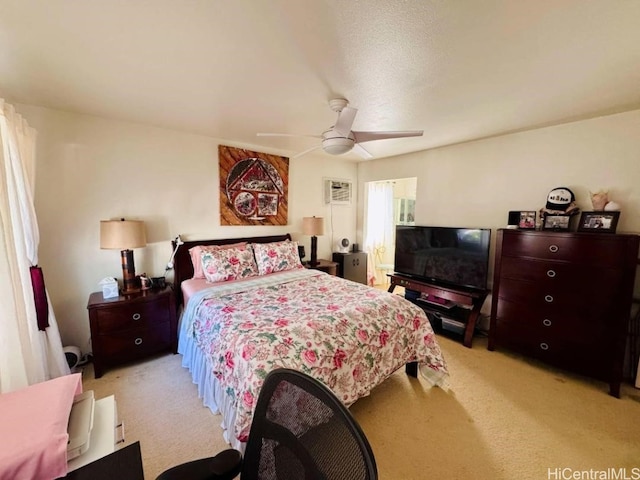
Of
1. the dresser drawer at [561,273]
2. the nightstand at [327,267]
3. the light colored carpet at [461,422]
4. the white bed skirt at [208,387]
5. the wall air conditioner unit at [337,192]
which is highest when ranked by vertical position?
the wall air conditioner unit at [337,192]

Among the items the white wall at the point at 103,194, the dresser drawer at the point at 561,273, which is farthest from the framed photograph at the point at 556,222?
the white wall at the point at 103,194

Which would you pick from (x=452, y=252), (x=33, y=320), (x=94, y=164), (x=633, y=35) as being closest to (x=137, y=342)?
(x=33, y=320)

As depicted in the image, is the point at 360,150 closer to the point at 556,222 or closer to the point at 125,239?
the point at 556,222

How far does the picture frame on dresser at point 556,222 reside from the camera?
246 centimetres

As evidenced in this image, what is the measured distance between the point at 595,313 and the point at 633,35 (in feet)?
6.55

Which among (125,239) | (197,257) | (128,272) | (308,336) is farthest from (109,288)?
(308,336)

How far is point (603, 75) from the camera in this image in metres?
1.70

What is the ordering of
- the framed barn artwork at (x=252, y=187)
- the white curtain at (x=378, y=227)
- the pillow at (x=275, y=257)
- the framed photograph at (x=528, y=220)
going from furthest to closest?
the white curtain at (x=378, y=227) < the framed barn artwork at (x=252, y=187) < the pillow at (x=275, y=257) < the framed photograph at (x=528, y=220)

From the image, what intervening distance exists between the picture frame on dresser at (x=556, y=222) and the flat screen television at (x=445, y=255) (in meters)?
0.48

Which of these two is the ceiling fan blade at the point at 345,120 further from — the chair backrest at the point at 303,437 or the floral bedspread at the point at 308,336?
the chair backrest at the point at 303,437

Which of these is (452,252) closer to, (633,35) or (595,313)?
(595,313)

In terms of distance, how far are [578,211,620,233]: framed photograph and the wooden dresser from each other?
0.21 m

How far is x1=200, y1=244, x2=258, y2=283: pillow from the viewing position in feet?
8.89

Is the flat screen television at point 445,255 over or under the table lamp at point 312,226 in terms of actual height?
under
